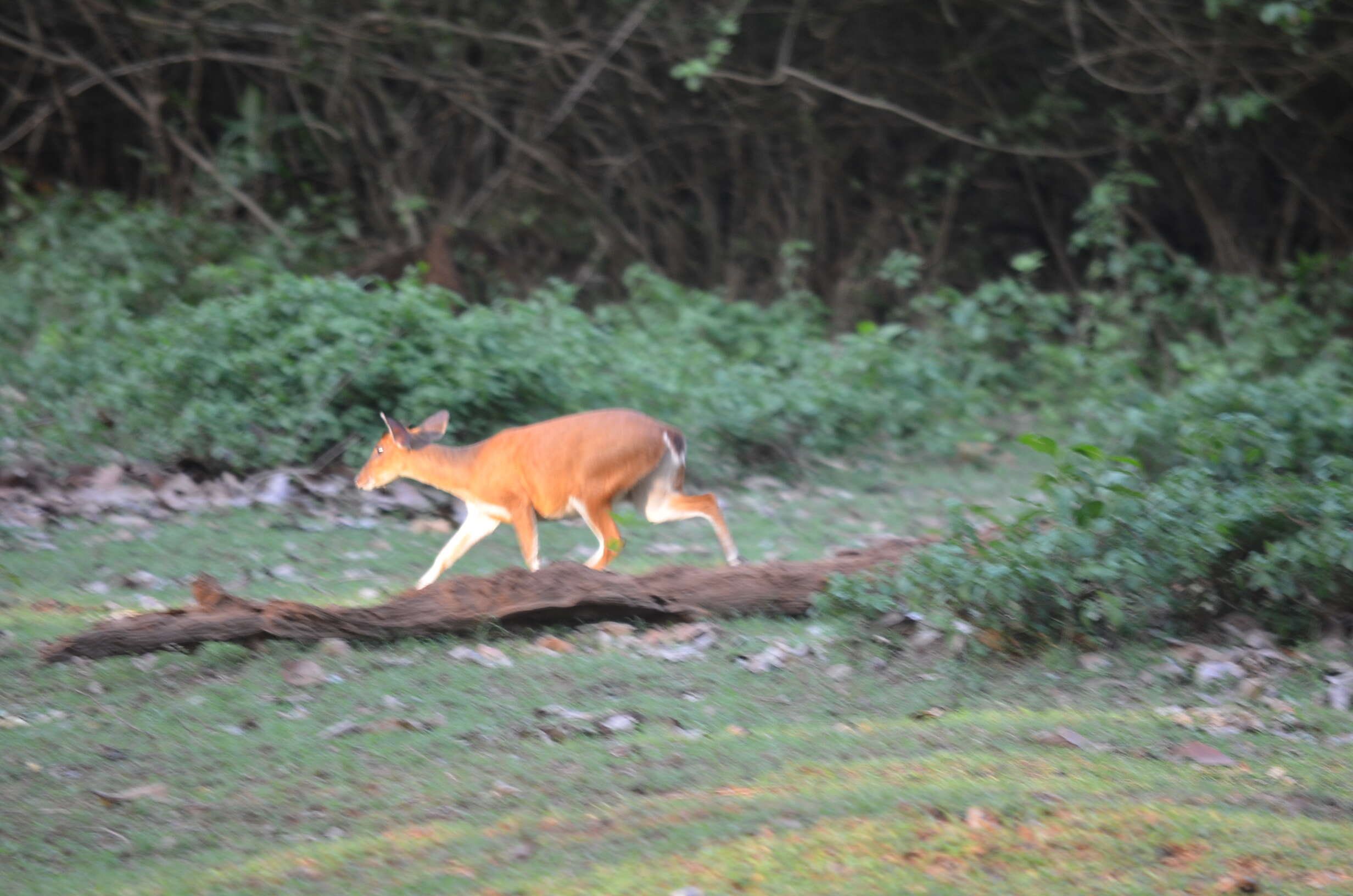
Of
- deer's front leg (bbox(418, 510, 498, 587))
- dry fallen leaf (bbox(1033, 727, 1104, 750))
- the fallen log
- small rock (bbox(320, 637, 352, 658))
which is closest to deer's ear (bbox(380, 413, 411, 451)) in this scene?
deer's front leg (bbox(418, 510, 498, 587))

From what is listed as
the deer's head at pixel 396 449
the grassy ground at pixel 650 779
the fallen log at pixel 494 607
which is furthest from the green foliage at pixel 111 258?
the grassy ground at pixel 650 779

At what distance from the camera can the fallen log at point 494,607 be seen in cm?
545

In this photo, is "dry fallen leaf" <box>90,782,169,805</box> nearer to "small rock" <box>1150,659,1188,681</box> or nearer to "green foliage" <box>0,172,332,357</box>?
"small rock" <box>1150,659,1188,681</box>

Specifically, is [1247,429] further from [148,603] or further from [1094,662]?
[148,603]

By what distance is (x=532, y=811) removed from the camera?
161 inches

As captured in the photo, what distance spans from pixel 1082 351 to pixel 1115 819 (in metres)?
10.5

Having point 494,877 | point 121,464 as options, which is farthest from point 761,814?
point 121,464

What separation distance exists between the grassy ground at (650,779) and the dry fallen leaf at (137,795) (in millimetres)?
22

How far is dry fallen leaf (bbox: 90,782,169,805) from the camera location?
423cm

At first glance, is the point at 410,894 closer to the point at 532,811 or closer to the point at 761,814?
the point at 532,811

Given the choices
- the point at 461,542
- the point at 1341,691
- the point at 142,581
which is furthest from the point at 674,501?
the point at 1341,691

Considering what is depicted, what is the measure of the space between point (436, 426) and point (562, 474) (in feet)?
3.04

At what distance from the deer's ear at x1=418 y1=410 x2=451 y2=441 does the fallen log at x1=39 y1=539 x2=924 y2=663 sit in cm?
145

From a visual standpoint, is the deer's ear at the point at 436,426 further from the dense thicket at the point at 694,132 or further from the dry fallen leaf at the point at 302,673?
the dense thicket at the point at 694,132
